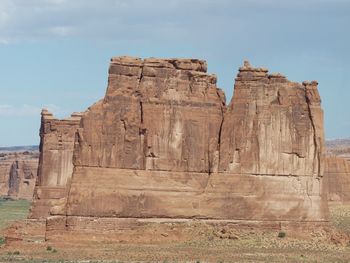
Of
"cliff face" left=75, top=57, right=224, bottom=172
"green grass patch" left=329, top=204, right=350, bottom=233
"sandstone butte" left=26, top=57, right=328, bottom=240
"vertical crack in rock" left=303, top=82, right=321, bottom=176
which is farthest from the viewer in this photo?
"green grass patch" left=329, top=204, right=350, bottom=233

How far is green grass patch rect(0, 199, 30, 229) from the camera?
308ft

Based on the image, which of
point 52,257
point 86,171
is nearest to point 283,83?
point 86,171

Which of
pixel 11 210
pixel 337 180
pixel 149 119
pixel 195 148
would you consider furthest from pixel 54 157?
pixel 11 210

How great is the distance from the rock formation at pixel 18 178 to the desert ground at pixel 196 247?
8066cm

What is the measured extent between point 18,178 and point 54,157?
212 feet

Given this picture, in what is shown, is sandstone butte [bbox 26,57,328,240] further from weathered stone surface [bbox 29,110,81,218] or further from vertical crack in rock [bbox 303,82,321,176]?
weathered stone surface [bbox 29,110,81,218]

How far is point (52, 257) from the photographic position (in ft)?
169

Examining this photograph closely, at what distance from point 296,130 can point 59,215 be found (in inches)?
487

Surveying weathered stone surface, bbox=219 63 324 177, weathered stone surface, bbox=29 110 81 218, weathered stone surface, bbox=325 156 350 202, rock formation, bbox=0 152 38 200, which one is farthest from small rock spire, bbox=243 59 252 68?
rock formation, bbox=0 152 38 200

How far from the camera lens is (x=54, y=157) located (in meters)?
79.4

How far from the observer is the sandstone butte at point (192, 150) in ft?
184

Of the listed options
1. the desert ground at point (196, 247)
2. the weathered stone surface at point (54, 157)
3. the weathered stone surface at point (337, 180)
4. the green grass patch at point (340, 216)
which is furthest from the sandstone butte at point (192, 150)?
the weathered stone surface at point (337, 180)

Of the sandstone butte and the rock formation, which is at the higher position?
the rock formation

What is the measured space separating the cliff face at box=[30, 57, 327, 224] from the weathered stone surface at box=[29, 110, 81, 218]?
21.9 m
